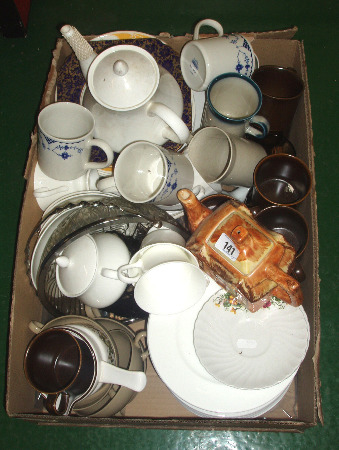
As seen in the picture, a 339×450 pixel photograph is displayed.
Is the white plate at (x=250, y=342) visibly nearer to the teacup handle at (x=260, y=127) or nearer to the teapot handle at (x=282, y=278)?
the teapot handle at (x=282, y=278)

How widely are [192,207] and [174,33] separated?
0.94 metres

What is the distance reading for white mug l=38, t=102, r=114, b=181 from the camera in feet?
2.72

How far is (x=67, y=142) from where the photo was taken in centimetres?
82

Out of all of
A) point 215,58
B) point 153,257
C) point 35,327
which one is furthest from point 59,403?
point 215,58

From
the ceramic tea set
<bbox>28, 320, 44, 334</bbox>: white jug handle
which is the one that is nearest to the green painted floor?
the ceramic tea set

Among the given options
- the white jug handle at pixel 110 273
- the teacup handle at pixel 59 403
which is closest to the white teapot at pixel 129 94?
the white jug handle at pixel 110 273

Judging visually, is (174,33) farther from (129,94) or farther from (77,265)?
(77,265)

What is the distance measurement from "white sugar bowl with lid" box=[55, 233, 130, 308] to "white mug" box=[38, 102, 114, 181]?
0.17 meters

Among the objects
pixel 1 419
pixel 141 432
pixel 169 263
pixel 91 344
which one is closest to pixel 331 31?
pixel 169 263

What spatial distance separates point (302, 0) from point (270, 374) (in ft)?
4.31

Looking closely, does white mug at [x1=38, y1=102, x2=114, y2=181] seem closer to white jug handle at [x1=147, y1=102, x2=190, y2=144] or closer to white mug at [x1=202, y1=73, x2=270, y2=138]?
white jug handle at [x1=147, y1=102, x2=190, y2=144]

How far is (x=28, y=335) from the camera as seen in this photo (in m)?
0.95

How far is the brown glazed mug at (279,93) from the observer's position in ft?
3.14

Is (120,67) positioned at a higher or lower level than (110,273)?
higher
